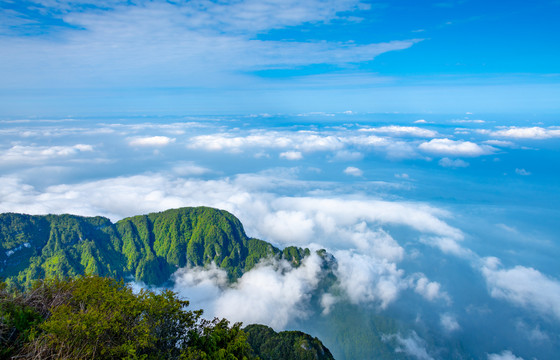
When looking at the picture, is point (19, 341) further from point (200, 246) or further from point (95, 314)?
point (200, 246)

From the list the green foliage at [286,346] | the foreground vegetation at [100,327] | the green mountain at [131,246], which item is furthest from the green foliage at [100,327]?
the green mountain at [131,246]

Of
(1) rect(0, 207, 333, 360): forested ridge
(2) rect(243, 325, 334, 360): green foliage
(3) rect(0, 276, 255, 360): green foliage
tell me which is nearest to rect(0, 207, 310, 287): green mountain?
(1) rect(0, 207, 333, 360): forested ridge

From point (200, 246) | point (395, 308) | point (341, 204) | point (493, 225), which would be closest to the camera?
point (395, 308)

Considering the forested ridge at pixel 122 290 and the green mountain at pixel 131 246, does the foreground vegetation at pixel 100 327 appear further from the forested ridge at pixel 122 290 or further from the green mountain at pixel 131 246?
the green mountain at pixel 131 246

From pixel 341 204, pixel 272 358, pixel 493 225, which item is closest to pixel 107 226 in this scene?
pixel 272 358

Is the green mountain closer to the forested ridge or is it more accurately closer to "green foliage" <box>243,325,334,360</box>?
the forested ridge

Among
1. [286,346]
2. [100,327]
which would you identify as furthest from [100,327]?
[286,346]
